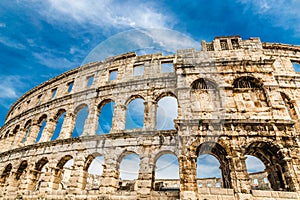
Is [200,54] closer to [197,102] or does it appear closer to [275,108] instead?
[197,102]

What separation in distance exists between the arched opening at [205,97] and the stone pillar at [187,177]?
245cm

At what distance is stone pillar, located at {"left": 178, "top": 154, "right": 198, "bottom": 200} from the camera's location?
7399mm

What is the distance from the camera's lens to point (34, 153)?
1301 centimetres

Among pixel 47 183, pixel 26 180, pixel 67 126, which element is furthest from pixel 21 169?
pixel 67 126

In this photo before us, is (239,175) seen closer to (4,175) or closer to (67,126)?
(67,126)

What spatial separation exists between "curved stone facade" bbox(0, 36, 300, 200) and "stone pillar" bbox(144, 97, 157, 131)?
0.22 feet

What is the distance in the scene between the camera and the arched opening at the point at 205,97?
9700mm

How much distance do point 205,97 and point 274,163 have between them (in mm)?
4698

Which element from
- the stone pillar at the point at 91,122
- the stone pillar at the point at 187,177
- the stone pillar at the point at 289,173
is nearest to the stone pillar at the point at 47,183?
the stone pillar at the point at 91,122

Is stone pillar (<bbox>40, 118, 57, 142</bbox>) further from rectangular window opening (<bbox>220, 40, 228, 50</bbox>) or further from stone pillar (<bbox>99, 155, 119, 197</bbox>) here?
rectangular window opening (<bbox>220, 40, 228, 50</bbox>)

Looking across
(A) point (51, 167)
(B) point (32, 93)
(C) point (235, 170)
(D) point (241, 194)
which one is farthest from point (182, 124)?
(B) point (32, 93)

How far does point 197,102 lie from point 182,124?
1968 millimetres

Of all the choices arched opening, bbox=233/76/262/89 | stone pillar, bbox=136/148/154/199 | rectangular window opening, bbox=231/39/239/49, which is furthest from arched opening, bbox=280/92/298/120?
stone pillar, bbox=136/148/154/199

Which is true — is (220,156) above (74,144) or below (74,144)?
below
